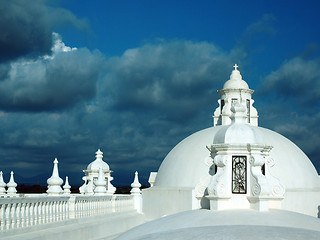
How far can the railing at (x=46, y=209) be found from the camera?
13664mm

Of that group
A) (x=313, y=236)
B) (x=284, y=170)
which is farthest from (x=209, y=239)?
(x=284, y=170)

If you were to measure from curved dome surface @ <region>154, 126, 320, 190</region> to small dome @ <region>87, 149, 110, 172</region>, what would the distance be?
352cm

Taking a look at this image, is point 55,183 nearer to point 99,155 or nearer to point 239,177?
point 239,177

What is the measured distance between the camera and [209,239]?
10.1 metres

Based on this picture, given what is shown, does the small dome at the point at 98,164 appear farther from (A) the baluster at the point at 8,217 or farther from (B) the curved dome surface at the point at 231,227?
(A) the baluster at the point at 8,217

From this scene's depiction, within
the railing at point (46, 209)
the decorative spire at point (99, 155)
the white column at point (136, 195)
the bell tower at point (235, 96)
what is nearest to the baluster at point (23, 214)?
the railing at point (46, 209)

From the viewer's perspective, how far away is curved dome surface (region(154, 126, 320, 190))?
31.0 metres

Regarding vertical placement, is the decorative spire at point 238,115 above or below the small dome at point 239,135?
above

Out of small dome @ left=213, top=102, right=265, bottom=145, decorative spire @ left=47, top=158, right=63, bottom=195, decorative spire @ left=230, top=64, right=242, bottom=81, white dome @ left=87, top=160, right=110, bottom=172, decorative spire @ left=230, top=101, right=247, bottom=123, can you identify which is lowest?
decorative spire @ left=47, top=158, right=63, bottom=195

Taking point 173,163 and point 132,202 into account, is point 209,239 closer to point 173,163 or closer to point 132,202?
point 132,202

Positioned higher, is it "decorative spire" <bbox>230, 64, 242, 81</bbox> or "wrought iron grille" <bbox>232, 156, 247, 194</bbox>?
"decorative spire" <bbox>230, 64, 242, 81</bbox>

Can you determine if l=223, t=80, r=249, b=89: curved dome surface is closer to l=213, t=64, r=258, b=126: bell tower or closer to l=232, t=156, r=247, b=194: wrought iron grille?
l=213, t=64, r=258, b=126: bell tower

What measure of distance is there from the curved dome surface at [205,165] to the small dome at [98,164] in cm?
352

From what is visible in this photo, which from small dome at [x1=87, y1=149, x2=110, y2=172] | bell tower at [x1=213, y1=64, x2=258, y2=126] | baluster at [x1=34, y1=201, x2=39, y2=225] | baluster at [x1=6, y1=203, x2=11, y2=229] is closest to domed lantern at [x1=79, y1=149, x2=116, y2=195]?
small dome at [x1=87, y1=149, x2=110, y2=172]
